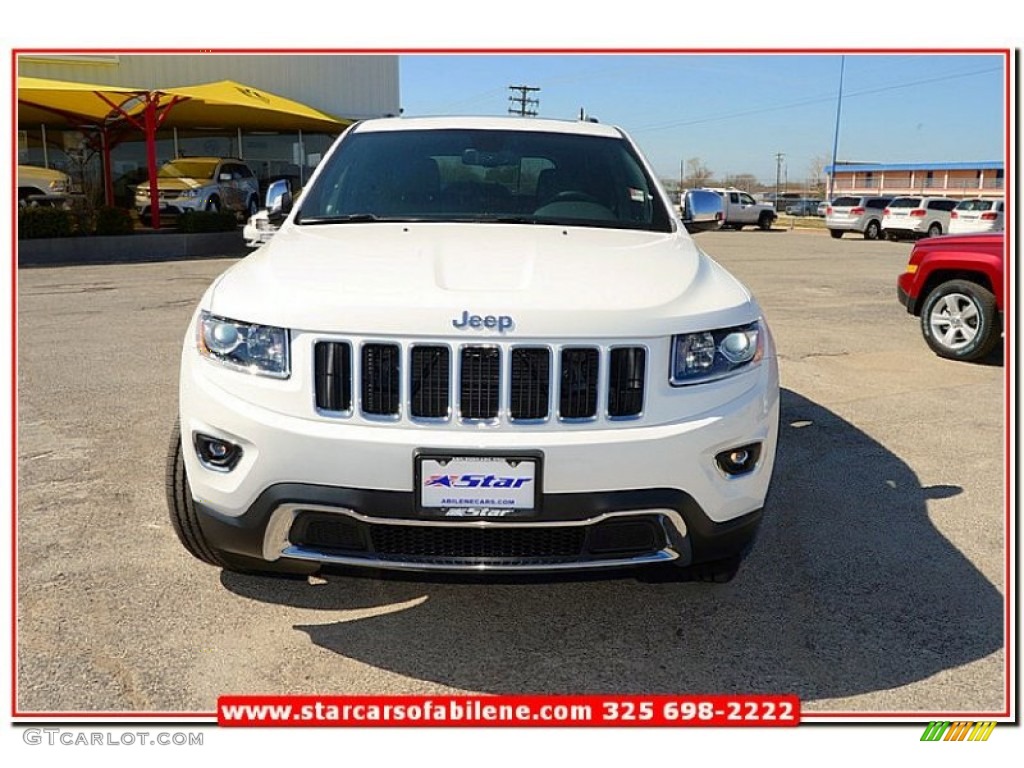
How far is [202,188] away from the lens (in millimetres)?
21391

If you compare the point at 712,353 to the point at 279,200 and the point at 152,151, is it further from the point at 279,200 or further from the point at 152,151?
the point at 152,151

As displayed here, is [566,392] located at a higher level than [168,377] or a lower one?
higher

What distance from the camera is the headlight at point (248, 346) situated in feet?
8.83

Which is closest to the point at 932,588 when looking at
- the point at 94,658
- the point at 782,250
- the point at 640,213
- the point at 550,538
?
the point at 550,538

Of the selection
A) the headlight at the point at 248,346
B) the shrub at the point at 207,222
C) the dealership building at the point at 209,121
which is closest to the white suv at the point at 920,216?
the dealership building at the point at 209,121

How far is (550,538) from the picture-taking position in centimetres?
270

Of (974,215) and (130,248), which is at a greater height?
(974,215)

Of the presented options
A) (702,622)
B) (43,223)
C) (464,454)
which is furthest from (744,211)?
(464,454)

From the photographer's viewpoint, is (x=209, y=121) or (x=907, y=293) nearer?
(x=907, y=293)

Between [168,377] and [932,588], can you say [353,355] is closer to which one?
[932,588]

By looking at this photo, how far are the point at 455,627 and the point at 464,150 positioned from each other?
7.29 ft

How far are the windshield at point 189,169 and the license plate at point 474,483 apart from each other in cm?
2116

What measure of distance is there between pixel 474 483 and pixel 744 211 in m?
35.3
